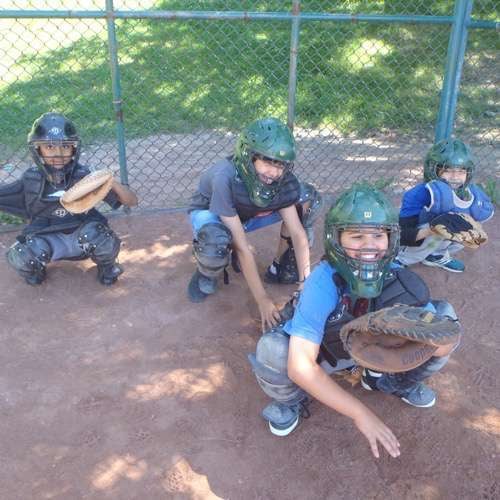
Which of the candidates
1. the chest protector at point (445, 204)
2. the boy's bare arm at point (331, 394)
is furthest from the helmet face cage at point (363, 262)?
the chest protector at point (445, 204)

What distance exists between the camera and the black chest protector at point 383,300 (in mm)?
2633

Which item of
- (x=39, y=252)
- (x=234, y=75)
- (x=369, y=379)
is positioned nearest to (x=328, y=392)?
(x=369, y=379)

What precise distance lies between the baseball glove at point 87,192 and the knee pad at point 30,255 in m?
0.35

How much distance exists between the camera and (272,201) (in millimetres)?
3652

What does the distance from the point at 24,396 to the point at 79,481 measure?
0.69 meters

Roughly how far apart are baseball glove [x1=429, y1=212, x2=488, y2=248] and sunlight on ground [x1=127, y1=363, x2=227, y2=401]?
1.55 metres

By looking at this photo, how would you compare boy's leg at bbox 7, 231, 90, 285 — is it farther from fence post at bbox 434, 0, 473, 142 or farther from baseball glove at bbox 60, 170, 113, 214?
fence post at bbox 434, 0, 473, 142

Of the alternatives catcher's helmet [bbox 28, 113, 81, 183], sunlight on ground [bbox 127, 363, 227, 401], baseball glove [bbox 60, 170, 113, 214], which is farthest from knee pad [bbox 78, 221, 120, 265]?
sunlight on ground [bbox 127, 363, 227, 401]

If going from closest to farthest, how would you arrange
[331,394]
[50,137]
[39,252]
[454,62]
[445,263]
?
[331,394] < [50,137] < [39,252] < [445,263] < [454,62]

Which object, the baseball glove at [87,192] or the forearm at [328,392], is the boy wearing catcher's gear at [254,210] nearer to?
the baseball glove at [87,192]

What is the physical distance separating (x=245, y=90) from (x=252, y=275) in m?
5.07

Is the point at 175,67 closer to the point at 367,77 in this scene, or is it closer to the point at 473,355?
the point at 367,77

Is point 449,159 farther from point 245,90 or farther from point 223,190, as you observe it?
point 245,90

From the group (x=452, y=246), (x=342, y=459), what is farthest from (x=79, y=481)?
(x=452, y=246)
